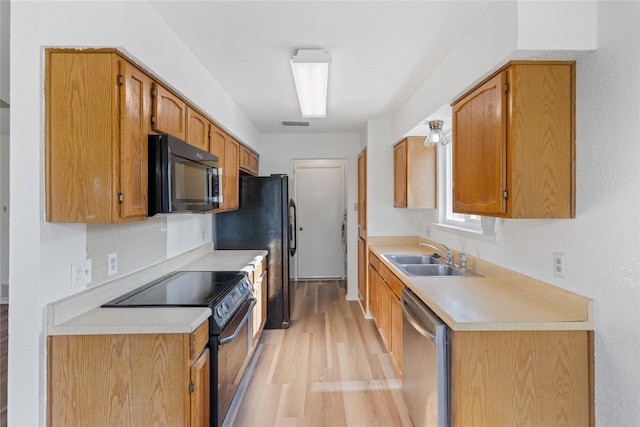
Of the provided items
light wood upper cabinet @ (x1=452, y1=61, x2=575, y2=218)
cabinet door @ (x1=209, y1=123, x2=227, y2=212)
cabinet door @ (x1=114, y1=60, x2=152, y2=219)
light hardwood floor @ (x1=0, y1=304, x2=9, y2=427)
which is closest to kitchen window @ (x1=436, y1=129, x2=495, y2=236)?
light wood upper cabinet @ (x1=452, y1=61, x2=575, y2=218)

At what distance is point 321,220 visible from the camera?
18.9 feet

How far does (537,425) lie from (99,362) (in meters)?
1.88

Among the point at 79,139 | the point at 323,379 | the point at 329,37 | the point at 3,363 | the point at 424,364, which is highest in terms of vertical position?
the point at 329,37

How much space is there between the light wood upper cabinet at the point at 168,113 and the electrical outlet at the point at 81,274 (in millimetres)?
730

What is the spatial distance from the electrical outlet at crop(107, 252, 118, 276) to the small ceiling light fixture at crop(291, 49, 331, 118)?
150 cm

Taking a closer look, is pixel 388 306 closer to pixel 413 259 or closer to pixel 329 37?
pixel 413 259

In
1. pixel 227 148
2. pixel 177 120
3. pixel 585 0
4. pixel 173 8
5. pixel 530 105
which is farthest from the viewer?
pixel 227 148

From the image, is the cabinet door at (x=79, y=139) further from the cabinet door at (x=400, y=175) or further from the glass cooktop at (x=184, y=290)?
the cabinet door at (x=400, y=175)

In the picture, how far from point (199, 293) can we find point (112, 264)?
469 millimetres

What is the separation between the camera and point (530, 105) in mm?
1511

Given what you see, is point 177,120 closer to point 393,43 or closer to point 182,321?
point 182,321

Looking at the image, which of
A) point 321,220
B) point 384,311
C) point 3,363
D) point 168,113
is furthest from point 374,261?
point 3,363

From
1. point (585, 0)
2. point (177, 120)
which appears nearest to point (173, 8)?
point (177, 120)

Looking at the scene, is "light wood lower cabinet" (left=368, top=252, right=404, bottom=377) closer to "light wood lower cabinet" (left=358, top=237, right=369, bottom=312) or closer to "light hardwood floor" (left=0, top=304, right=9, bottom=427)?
"light wood lower cabinet" (left=358, top=237, right=369, bottom=312)
